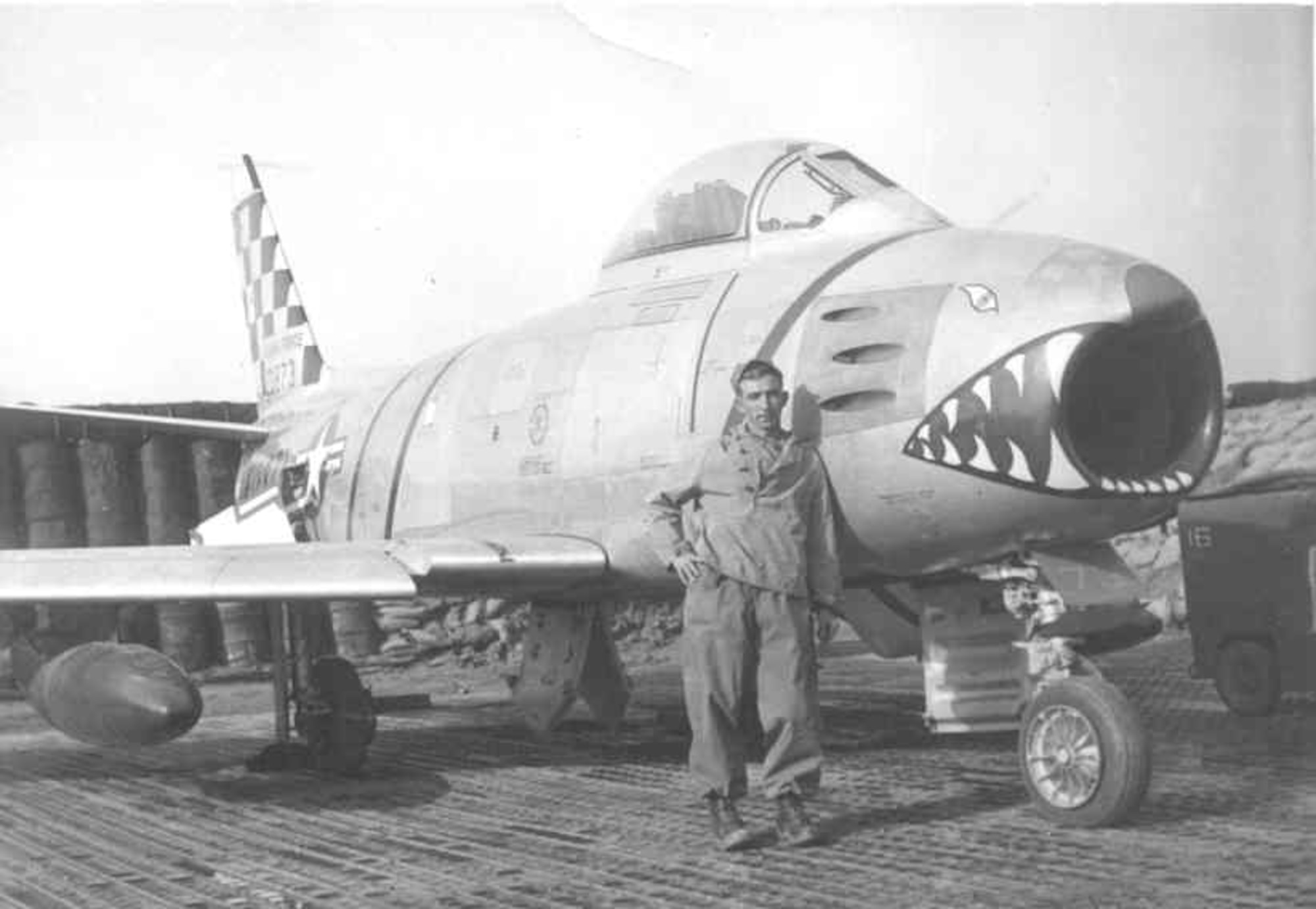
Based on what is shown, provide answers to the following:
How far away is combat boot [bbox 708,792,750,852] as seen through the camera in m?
5.22

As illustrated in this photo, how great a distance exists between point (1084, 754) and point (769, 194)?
10.5ft

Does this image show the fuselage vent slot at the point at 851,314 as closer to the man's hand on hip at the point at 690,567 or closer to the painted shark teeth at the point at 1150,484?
the painted shark teeth at the point at 1150,484

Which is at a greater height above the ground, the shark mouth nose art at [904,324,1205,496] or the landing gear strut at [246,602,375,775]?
the shark mouth nose art at [904,324,1205,496]

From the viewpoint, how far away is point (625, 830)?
5.75 m

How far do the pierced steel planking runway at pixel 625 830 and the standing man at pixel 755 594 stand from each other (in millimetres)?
272

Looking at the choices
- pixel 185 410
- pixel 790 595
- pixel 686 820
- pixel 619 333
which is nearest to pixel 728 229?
pixel 619 333

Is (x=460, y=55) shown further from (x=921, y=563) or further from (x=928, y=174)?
(x=921, y=563)

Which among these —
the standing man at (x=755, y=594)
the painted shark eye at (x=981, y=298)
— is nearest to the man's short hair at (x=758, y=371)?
the standing man at (x=755, y=594)

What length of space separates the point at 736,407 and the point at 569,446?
150cm

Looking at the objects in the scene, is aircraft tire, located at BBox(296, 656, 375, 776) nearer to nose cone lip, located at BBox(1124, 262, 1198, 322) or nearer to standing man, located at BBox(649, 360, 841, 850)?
standing man, located at BBox(649, 360, 841, 850)

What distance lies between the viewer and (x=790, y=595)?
18.0 ft

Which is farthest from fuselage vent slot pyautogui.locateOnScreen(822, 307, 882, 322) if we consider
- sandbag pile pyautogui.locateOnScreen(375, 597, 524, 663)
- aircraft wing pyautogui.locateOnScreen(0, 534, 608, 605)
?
sandbag pile pyautogui.locateOnScreen(375, 597, 524, 663)

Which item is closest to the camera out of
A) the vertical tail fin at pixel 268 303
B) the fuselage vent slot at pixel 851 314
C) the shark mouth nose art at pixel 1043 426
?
the shark mouth nose art at pixel 1043 426

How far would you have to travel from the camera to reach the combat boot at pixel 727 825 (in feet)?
17.1
